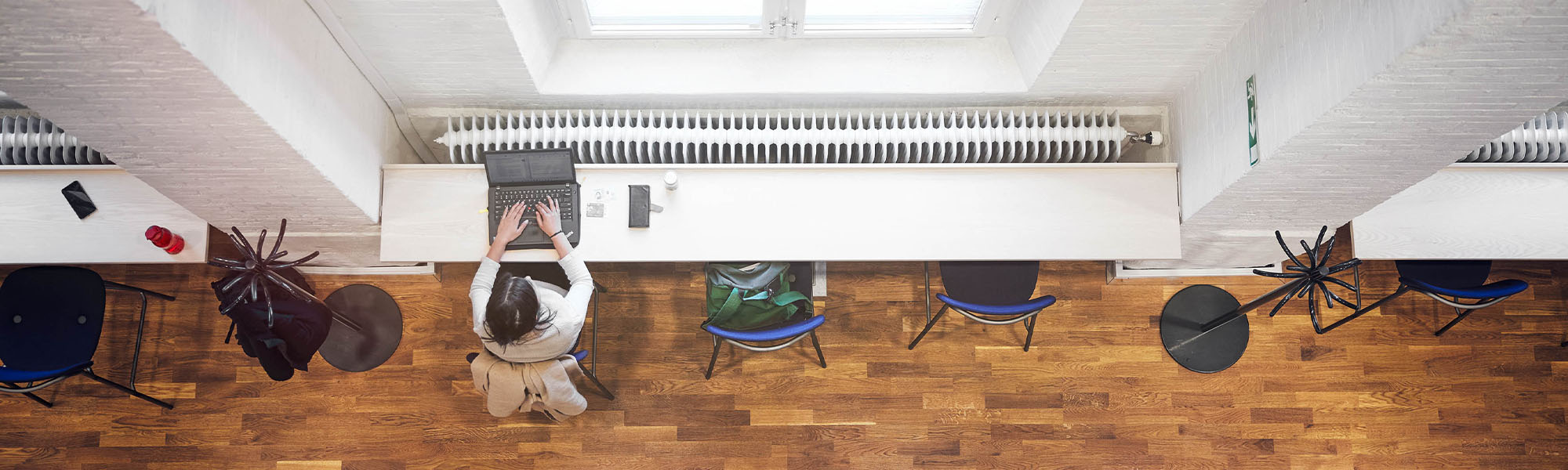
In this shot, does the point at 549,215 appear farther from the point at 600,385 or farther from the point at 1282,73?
the point at 1282,73

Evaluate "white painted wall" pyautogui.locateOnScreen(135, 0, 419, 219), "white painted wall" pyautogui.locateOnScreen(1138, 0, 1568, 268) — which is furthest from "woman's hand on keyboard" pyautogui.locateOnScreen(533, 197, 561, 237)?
"white painted wall" pyautogui.locateOnScreen(1138, 0, 1568, 268)

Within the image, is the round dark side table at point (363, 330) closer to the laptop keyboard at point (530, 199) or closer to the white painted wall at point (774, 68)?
→ the laptop keyboard at point (530, 199)

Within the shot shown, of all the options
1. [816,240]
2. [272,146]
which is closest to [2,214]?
[272,146]

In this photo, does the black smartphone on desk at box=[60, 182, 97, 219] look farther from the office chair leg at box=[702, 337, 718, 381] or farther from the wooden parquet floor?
the office chair leg at box=[702, 337, 718, 381]

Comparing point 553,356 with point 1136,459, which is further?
point 1136,459

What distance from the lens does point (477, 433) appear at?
11.4ft

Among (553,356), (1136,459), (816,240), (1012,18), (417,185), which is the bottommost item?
(1136,459)

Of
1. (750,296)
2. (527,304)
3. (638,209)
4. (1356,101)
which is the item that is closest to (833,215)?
(750,296)

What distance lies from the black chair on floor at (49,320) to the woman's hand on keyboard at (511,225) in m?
1.79

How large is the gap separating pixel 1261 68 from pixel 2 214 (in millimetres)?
4469

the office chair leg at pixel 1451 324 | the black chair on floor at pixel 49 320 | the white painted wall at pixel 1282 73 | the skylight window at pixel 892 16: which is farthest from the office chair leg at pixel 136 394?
the office chair leg at pixel 1451 324

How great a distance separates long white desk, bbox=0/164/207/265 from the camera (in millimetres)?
2805

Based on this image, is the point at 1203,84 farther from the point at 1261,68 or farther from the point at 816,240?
the point at 816,240

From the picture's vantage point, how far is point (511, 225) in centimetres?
265
